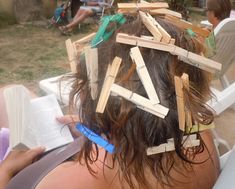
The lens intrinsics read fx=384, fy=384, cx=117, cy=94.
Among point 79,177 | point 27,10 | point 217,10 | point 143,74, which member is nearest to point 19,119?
point 79,177


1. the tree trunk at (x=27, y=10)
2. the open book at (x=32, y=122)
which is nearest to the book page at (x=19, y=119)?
the open book at (x=32, y=122)

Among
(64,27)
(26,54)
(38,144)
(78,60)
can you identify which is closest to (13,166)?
(38,144)

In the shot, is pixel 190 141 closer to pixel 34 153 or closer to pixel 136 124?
→ pixel 136 124

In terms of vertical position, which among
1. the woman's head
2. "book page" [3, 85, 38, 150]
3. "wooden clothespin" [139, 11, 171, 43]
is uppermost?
"wooden clothespin" [139, 11, 171, 43]

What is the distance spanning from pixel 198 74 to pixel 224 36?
5.19ft

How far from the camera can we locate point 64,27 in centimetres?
506

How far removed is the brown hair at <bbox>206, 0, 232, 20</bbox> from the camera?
2.95 m

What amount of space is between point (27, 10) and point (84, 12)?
821 millimetres

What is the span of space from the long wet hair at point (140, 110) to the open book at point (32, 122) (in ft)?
0.80

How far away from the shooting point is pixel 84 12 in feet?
17.6

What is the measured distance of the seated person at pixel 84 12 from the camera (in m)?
5.08

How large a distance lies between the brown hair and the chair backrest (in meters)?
0.54

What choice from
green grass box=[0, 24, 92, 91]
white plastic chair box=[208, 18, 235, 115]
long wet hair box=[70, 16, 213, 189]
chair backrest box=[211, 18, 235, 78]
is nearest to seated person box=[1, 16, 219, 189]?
long wet hair box=[70, 16, 213, 189]

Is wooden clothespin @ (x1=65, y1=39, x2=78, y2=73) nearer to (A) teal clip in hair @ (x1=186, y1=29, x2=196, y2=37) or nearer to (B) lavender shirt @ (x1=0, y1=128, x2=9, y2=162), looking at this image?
(A) teal clip in hair @ (x1=186, y1=29, x2=196, y2=37)
